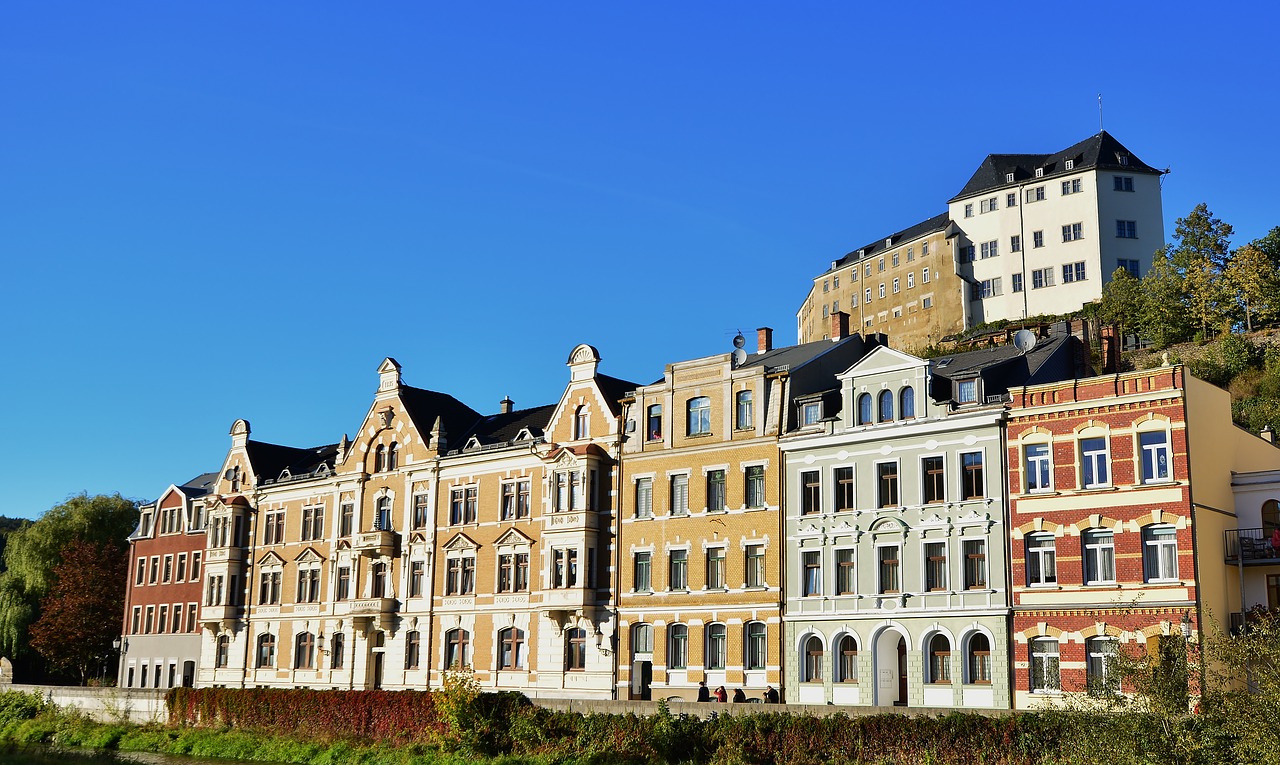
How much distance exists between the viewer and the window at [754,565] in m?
50.1

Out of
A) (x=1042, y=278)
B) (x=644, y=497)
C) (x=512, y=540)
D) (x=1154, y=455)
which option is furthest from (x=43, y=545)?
(x=1042, y=278)

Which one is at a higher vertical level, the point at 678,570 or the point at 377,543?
the point at 377,543

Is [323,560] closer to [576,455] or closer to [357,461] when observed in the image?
[357,461]

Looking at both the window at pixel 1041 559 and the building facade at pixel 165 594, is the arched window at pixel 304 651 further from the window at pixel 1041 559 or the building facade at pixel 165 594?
the window at pixel 1041 559

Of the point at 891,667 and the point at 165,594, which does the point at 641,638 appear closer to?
the point at 891,667

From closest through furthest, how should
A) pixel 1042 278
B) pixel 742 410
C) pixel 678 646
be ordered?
pixel 678 646, pixel 742 410, pixel 1042 278

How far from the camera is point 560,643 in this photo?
55.5 meters

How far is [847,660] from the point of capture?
155 ft

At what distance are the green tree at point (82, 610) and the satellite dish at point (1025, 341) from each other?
55116mm

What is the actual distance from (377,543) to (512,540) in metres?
8.17

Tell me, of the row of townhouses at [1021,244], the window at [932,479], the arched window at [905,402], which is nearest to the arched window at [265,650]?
the arched window at [905,402]

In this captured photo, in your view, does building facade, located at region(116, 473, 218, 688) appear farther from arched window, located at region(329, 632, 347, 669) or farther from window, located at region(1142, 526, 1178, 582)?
window, located at region(1142, 526, 1178, 582)

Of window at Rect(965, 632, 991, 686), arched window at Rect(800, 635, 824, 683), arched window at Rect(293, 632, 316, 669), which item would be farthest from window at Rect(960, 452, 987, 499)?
arched window at Rect(293, 632, 316, 669)

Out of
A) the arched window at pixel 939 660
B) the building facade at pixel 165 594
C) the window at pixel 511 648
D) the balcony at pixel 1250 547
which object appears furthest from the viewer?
the building facade at pixel 165 594
